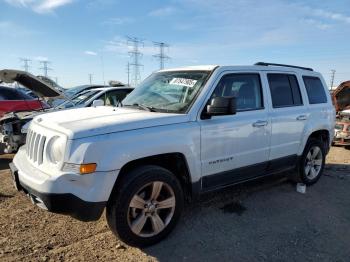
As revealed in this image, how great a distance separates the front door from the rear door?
199mm

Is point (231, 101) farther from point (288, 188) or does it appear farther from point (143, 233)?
point (288, 188)

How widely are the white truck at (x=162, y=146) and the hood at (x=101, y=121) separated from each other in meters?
0.01

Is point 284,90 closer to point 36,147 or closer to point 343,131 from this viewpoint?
point 36,147

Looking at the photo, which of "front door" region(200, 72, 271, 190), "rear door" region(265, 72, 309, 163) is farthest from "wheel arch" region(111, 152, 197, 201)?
"rear door" region(265, 72, 309, 163)

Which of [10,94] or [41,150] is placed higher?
[10,94]

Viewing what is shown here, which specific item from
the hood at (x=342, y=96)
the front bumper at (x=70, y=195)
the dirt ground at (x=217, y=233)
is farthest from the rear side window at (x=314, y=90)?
the hood at (x=342, y=96)

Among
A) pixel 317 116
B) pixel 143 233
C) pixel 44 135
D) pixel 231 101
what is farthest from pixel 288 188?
pixel 44 135

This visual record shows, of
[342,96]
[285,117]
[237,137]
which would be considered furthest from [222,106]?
[342,96]

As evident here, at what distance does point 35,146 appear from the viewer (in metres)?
3.76

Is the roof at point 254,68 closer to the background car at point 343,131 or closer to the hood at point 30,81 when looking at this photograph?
the hood at point 30,81

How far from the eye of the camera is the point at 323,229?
14.1 ft

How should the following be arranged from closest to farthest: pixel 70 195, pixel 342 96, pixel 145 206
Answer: pixel 70 195 → pixel 145 206 → pixel 342 96

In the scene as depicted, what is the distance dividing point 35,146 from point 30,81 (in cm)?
359

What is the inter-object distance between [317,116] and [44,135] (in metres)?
4.30
